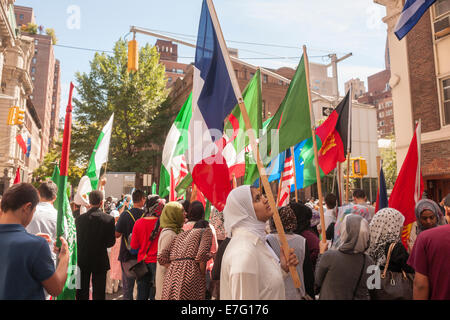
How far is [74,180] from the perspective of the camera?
34.8 metres

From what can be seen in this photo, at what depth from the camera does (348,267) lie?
331 centimetres

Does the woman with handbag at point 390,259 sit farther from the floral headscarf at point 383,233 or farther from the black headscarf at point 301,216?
the black headscarf at point 301,216

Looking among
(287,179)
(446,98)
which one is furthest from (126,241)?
(446,98)

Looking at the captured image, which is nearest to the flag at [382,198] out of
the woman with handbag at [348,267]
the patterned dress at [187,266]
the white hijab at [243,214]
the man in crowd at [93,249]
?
the woman with handbag at [348,267]

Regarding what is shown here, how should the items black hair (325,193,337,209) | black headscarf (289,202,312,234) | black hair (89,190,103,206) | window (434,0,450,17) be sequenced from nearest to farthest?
1. black headscarf (289,202,312,234)
2. black hair (89,190,103,206)
3. black hair (325,193,337,209)
4. window (434,0,450,17)

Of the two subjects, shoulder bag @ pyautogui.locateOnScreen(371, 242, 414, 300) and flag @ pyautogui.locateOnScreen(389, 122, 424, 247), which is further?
flag @ pyautogui.locateOnScreen(389, 122, 424, 247)

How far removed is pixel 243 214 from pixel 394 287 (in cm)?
226

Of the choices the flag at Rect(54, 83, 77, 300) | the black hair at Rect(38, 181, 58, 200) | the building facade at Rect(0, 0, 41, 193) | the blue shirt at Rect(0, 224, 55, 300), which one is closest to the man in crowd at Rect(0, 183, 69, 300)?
the blue shirt at Rect(0, 224, 55, 300)

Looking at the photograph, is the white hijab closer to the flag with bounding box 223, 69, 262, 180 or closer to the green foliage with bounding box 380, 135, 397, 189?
the flag with bounding box 223, 69, 262, 180

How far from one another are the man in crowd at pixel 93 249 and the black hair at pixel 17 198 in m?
2.73

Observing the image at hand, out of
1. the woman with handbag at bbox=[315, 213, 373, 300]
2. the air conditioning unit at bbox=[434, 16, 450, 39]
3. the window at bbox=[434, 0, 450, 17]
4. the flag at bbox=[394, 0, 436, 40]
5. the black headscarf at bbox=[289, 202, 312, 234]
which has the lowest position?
the woman with handbag at bbox=[315, 213, 373, 300]

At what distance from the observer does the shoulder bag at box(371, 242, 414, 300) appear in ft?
12.0

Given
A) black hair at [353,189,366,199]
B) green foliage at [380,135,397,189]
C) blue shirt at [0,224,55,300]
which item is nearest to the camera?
blue shirt at [0,224,55,300]
